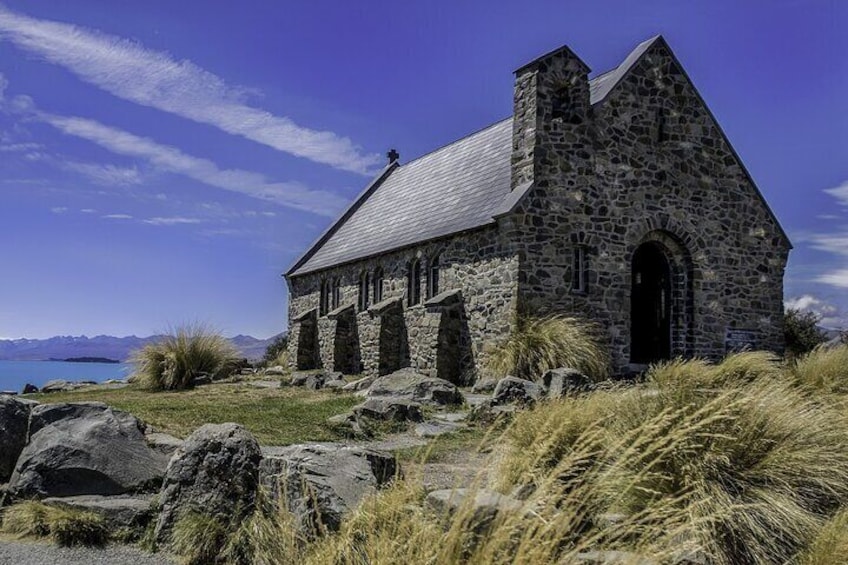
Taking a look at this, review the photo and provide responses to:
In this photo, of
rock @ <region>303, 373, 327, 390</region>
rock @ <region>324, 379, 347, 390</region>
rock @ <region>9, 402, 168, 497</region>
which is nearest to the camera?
rock @ <region>9, 402, 168, 497</region>

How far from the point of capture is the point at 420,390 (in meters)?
13.9

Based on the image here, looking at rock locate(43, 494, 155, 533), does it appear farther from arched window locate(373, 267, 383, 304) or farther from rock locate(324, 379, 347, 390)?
arched window locate(373, 267, 383, 304)

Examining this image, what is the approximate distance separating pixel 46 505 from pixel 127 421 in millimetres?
1542

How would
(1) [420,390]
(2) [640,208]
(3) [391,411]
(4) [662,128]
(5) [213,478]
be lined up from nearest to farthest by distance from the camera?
(5) [213,478] < (3) [391,411] < (1) [420,390] < (2) [640,208] < (4) [662,128]

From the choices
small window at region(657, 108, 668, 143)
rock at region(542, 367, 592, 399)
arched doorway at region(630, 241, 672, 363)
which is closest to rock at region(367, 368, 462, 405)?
rock at region(542, 367, 592, 399)

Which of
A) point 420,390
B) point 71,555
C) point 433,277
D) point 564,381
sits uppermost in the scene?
point 433,277

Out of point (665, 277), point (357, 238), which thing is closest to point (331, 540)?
point (665, 277)

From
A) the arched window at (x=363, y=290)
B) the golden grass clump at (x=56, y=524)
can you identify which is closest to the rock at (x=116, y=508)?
the golden grass clump at (x=56, y=524)

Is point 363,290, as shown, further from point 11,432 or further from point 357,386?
point 11,432

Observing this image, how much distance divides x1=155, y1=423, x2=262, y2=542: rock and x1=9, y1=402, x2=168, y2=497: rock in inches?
35.4

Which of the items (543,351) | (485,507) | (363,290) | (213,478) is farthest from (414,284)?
(485,507)

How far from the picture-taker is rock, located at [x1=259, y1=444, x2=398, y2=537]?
5.78 metres

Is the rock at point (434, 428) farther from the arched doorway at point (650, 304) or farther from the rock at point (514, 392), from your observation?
the arched doorway at point (650, 304)

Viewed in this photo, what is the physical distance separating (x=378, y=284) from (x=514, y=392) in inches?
490
